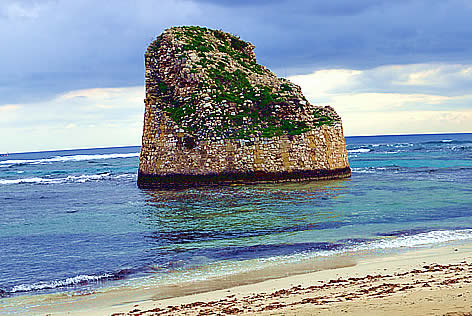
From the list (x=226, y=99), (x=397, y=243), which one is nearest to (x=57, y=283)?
(x=397, y=243)

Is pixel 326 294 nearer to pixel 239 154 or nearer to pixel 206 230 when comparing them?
pixel 206 230

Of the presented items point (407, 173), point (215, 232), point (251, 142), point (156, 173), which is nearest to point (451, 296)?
point (215, 232)

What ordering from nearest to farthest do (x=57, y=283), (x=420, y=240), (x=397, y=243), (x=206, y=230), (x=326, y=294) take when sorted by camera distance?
(x=326, y=294) < (x=57, y=283) < (x=397, y=243) < (x=420, y=240) < (x=206, y=230)

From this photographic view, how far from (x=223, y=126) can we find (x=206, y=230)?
1108 centimetres

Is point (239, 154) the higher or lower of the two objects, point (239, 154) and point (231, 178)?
the higher

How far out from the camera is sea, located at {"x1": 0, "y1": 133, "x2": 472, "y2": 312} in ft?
32.0

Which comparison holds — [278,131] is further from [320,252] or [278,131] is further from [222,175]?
[320,252]

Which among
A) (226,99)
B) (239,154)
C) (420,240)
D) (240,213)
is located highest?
(226,99)

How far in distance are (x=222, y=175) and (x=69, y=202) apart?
23.0 feet

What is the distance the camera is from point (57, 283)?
9102 millimetres

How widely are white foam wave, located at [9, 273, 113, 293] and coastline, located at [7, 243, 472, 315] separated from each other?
2.06ft

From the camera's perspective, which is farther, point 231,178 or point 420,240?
point 231,178

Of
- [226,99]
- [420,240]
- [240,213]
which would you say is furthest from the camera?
[226,99]

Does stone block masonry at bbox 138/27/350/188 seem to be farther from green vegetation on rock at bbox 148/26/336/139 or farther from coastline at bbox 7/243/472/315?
coastline at bbox 7/243/472/315
